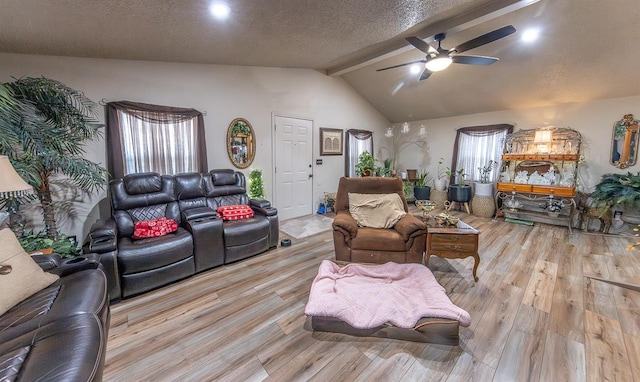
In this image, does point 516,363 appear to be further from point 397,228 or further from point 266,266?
point 266,266

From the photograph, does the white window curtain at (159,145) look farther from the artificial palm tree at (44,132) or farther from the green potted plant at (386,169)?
the green potted plant at (386,169)

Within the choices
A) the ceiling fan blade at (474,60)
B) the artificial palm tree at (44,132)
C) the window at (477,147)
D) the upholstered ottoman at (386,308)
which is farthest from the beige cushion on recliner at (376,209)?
the window at (477,147)

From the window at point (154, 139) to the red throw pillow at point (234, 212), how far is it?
2.99ft

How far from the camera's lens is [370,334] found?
1.82m

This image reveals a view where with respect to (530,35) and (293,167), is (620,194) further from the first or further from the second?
(293,167)

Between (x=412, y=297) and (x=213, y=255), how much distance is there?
2105 mm

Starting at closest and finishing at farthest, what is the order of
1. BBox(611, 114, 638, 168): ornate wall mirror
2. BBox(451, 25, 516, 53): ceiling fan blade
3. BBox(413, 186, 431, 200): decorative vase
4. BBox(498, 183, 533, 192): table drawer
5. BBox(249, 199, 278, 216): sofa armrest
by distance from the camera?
BBox(451, 25, 516, 53): ceiling fan blade → BBox(249, 199, 278, 216): sofa armrest → BBox(611, 114, 638, 168): ornate wall mirror → BBox(498, 183, 533, 192): table drawer → BBox(413, 186, 431, 200): decorative vase

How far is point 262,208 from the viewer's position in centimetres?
340

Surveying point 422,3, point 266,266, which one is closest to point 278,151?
point 266,266

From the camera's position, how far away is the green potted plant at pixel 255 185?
4270 millimetres

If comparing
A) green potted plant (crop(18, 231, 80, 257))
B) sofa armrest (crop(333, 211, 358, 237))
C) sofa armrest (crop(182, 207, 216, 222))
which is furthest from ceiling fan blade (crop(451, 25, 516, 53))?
green potted plant (crop(18, 231, 80, 257))

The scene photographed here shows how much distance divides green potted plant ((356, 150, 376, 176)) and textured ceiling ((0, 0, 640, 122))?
1847mm

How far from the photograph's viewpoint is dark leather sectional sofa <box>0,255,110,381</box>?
96 centimetres

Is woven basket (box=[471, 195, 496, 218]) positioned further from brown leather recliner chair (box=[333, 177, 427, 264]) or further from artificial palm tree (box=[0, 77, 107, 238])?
artificial palm tree (box=[0, 77, 107, 238])
